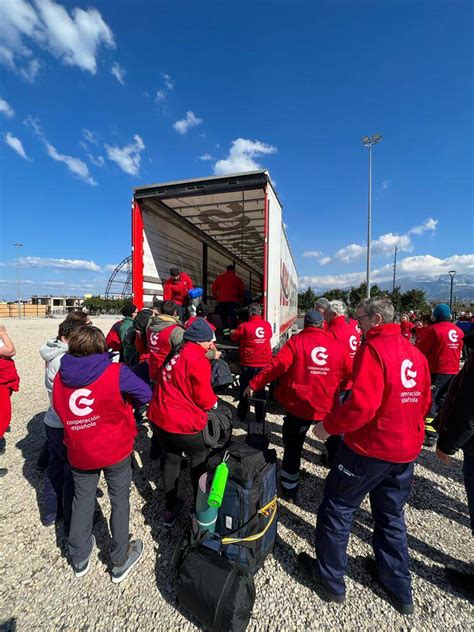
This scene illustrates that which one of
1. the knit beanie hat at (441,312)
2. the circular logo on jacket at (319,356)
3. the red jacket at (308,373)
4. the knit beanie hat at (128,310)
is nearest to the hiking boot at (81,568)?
the red jacket at (308,373)

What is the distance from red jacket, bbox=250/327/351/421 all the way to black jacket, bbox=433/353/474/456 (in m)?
0.87

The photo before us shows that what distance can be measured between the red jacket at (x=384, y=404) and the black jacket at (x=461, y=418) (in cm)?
30

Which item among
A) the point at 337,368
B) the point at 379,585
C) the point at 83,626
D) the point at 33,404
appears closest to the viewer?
the point at 83,626

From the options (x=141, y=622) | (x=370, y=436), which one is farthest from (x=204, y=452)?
(x=370, y=436)

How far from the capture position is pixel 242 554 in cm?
187

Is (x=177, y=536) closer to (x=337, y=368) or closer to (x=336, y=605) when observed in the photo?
(x=336, y=605)

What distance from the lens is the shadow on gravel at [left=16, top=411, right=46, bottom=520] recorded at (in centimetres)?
310

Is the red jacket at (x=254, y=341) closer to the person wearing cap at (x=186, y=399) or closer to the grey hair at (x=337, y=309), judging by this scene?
the grey hair at (x=337, y=309)

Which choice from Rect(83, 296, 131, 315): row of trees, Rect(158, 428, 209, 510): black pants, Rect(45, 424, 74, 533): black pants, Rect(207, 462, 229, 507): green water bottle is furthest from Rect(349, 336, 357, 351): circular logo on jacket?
Rect(83, 296, 131, 315): row of trees

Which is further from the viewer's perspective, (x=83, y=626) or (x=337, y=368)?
(x=337, y=368)

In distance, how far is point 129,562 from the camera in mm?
2076

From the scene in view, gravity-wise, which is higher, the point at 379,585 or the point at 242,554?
the point at 242,554

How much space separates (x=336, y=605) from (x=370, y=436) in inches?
45.9

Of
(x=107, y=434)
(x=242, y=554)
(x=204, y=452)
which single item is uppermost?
(x=107, y=434)
